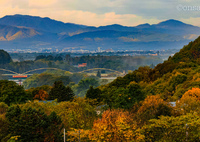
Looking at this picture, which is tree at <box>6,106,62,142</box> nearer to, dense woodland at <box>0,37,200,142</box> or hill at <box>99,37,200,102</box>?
dense woodland at <box>0,37,200,142</box>

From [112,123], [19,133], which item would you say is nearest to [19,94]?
[19,133]

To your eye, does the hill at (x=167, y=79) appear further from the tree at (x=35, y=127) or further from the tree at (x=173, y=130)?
the tree at (x=173, y=130)

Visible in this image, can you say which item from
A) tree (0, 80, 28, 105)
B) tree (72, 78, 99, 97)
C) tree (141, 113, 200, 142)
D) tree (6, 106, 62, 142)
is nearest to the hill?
tree (6, 106, 62, 142)

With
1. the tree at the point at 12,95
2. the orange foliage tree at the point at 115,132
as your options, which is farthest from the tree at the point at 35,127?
the tree at the point at 12,95

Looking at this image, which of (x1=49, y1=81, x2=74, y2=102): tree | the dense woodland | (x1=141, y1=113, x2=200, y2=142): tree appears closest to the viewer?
(x1=141, y1=113, x2=200, y2=142): tree

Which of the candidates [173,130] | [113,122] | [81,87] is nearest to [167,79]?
[173,130]

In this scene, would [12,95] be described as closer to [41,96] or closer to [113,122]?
[41,96]

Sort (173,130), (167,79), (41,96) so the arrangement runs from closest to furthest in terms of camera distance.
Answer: (173,130)
(41,96)
(167,79)

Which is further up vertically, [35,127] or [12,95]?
[35,127]

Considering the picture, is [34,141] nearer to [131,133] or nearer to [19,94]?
[131,133]
